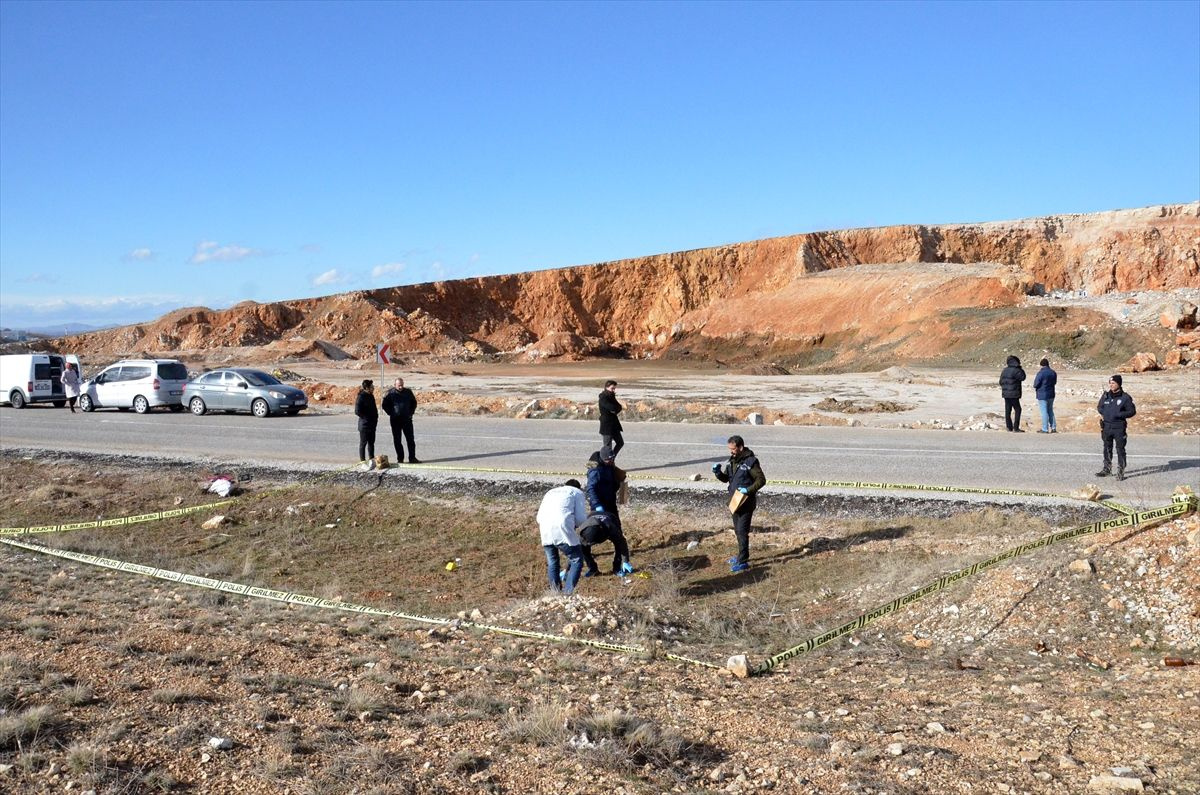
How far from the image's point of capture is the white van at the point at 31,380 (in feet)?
96.8

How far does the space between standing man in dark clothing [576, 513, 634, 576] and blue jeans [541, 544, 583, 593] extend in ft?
0.62

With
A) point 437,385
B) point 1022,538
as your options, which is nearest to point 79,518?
point 1022,538

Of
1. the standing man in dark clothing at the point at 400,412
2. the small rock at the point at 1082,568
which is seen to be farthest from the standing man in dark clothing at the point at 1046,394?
the standing man in dark clothing at the point at 400,412

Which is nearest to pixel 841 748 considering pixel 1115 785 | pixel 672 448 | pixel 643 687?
pixel 1115 785

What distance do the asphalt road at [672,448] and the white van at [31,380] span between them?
5.13 meters

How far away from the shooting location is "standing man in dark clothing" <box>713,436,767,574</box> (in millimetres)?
9984

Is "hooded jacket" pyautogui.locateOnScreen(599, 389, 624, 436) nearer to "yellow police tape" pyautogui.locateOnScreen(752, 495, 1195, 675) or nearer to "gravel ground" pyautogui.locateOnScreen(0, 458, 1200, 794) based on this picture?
"gravel ground" pyautogui.locateOnScreen(0, 458, 1200, 794)

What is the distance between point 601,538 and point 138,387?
2160 cm

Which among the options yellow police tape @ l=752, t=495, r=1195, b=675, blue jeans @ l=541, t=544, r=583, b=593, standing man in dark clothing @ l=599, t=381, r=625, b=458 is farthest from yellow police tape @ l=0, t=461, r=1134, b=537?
blue jeans @ l=541, t=544, r=583, b=593

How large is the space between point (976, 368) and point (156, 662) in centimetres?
3931

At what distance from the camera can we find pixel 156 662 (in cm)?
635

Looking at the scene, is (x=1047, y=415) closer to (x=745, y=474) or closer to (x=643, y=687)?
(x=745, y=474)

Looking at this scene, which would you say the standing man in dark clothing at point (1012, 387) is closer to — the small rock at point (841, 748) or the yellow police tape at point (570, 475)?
the yellow police tape at point (570, 475)

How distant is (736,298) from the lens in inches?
2881
